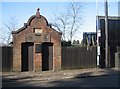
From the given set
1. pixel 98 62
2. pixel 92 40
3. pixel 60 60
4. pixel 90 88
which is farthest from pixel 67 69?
pixel 90 88

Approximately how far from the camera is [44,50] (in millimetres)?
28906

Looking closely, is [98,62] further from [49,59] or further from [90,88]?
[90,88]

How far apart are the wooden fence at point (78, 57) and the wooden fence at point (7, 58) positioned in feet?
16.2

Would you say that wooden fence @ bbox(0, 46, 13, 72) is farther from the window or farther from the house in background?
the house in background

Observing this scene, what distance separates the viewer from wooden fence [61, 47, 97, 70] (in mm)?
29609

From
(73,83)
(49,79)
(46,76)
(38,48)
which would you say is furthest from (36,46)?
(73,83)

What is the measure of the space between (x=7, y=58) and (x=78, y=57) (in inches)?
271

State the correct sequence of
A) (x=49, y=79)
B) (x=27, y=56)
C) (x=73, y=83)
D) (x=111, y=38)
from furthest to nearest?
(x=111, y=38), (x=27, y=56), (x=49, y=79), (x=73, y=83)

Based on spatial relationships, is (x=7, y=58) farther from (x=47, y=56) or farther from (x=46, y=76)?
(x=46, y=76)

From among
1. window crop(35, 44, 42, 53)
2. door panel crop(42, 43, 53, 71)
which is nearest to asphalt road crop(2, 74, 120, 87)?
window crop(35, 44, 42, 53)

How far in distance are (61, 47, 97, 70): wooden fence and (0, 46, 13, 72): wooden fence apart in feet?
16.2

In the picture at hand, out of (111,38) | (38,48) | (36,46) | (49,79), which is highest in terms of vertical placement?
(111,38)

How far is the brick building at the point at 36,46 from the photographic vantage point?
28.2 m

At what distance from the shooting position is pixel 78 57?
3019cm
